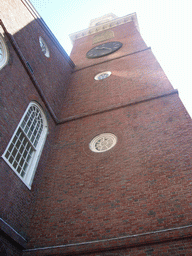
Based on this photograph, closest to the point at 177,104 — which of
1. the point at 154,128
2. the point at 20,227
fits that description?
the point at 154,128

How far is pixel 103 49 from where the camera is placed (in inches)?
688

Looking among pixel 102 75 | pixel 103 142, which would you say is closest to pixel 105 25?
pixel 102 75

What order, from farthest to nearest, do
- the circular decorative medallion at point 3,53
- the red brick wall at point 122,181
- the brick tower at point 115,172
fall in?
the circular decorative medallion at point 3,53, the red brick wall at point 122,181, the brick tower at point 115,172

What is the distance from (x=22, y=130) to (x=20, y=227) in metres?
2.96

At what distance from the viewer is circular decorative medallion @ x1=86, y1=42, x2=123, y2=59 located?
53.6 feet

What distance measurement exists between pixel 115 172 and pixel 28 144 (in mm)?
3115

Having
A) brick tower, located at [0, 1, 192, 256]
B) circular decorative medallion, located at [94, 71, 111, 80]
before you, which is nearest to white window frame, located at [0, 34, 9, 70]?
brick tower, located at [0, 1, 192, 256]

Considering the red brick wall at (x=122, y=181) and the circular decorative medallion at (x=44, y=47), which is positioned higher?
the circular decorative medallion at (x=44, y=47)

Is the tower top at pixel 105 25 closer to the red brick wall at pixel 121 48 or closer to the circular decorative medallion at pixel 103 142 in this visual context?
the red brick wall at pixel 121 48

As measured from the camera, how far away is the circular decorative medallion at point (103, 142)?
8430mm

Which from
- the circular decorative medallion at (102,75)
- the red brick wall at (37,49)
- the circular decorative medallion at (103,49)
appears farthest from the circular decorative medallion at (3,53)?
the circular decorative medallion at (103,49)

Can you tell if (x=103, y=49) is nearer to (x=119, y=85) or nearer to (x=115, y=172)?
(x=119, y=85)

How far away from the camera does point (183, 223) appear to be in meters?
5.35

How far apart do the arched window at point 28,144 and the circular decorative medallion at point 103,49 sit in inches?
335
